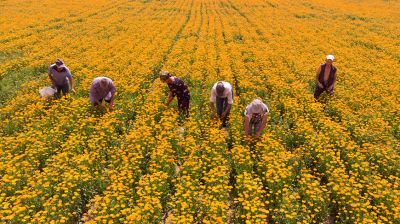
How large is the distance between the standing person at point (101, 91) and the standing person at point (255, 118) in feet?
14.6

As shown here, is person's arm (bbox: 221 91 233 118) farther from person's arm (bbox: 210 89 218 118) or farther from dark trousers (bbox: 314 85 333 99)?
dark trousers (bbox: 314 85 333 99)

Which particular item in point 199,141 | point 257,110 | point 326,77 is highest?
point 326,77

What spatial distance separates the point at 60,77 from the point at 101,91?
197cm

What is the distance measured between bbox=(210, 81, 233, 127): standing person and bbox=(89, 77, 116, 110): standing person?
3.31m

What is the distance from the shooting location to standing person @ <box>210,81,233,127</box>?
8.73m

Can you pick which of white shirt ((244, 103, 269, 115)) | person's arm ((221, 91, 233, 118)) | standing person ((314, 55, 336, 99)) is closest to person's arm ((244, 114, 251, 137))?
white shirt ((244, 103, 269, 115))

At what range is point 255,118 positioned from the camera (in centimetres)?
822

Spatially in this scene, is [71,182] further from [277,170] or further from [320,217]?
[320,217]

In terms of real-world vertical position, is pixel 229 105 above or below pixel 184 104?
above

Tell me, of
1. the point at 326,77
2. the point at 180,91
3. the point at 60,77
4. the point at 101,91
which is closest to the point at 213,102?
the point at 180,91

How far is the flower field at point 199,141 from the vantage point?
18.9 ft

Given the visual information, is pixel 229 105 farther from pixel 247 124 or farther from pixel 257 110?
pixel 257 110

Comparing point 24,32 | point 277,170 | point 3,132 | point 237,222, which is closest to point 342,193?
point 277,170

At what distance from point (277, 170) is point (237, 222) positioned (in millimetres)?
1812
